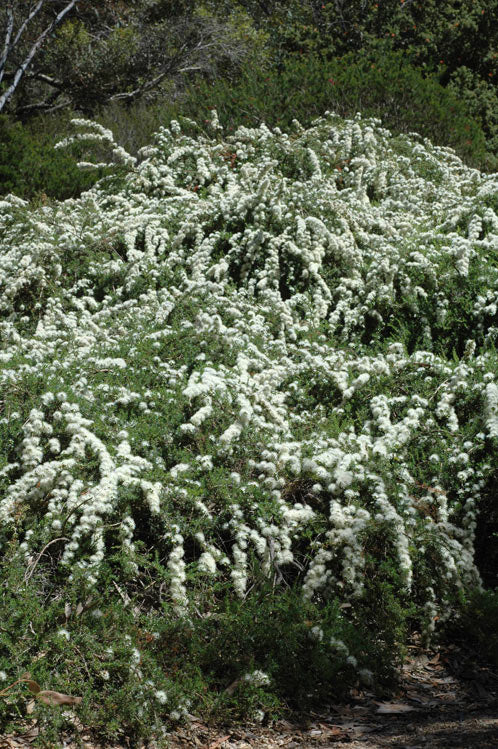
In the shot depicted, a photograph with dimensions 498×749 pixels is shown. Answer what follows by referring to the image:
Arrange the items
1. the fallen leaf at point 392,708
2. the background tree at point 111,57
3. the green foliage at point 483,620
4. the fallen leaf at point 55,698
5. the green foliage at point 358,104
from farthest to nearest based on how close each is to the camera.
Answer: the background tree at point 111,57
the green foliage at point 358,104
the green foliage at point 483,620
the fallen leaf at point 392,708
the fallen leaf at point 55,698

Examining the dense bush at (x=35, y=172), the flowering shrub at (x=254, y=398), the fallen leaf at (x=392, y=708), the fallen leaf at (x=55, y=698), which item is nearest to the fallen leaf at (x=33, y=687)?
the fallen leaf at (x=55, y=698)

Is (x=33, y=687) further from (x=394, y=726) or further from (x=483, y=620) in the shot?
(x=483, y=620)

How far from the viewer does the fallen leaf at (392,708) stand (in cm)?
298

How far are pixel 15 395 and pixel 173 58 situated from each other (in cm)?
1372

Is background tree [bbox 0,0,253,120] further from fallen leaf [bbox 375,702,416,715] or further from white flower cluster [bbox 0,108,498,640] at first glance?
fallen leaf [bbox 375,702,416,715]

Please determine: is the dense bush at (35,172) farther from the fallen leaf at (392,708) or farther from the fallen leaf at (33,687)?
the fallen leaf at (392,708)

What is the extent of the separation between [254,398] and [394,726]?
2.07m

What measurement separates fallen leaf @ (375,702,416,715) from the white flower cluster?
0.50 metres

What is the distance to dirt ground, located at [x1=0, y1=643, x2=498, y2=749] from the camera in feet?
8.50

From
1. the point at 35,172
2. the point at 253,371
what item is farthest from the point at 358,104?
the point at 253,371

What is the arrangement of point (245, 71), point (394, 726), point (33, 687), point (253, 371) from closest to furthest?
point (33, 687) < point (394, 726) < point (253, 371) < point (245, 71)

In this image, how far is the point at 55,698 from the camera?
2.62 meters

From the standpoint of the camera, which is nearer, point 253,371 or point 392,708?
point 392,708

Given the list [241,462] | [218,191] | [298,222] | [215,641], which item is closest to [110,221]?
[218,191]
